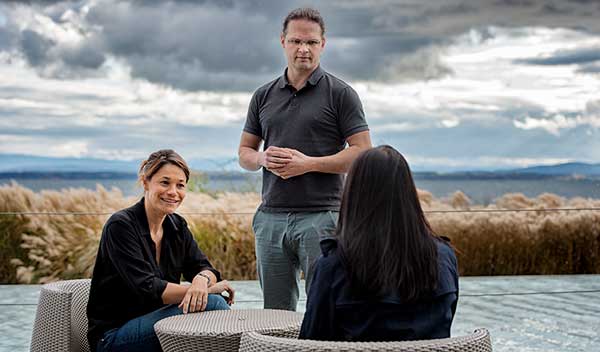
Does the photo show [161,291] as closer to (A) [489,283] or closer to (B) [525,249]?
(A) [489,283]

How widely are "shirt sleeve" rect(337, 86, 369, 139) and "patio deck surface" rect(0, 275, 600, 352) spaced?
68.7 inches

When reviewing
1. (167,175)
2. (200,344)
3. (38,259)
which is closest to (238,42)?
(38,259)

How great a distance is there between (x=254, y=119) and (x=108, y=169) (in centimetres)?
582

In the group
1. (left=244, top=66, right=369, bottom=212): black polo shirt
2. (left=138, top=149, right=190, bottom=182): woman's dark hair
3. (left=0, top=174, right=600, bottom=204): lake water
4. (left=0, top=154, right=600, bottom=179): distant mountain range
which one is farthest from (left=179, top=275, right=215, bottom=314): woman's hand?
(left=0, top=154, right=600, bottom=179): distant mountain range

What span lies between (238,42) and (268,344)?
6.94 metres

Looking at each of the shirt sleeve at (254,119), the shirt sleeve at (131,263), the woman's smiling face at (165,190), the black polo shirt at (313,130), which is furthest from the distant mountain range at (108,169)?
the shirt sleeve at (131,263)

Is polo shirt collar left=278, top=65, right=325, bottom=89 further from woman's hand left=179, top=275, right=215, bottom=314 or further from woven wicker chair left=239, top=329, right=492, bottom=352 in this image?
woven wicker chair left=239, top=329, right=492, bottom=352

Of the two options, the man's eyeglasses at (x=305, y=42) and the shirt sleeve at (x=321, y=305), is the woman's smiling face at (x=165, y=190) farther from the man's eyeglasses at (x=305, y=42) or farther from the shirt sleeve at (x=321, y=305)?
the shirt sleeve at (x=321, y=305)

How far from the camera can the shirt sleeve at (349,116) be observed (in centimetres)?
339

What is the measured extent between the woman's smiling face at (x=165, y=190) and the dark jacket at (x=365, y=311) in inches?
45.1

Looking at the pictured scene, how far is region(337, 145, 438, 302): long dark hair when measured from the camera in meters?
2.01

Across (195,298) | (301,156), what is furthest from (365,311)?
(301,156)

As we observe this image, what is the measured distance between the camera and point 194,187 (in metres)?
8.13

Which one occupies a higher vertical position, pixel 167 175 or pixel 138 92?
pixel 138 92
